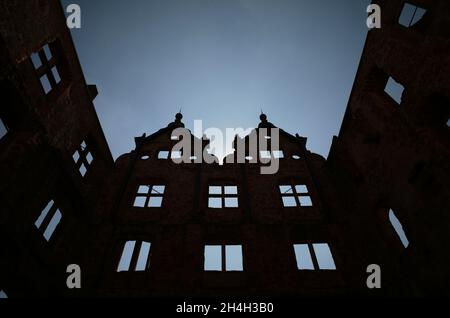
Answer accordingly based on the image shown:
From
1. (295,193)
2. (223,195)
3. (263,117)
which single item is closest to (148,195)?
(223,195)

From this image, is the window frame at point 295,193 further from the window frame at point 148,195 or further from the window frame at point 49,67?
the window frame at point 49,67

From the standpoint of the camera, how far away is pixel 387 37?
8812 mm

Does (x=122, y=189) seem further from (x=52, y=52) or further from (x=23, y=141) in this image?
(x=52, y=52)

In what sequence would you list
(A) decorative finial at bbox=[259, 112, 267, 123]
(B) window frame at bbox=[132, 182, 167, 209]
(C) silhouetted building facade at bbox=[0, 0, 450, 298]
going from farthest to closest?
(A) decorative finial at bbox=[259, 112, 267, 123] → (B) window frame at bbox=[132, 182, 167, 209] → (C) silhouetted building facade at bbox=[0, 0, 450, 298]

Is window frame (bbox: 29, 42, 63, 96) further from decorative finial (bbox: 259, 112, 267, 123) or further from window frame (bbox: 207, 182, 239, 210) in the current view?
decorative finial (bbox: 259, 112, 267, 123)

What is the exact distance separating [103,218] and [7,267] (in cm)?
377

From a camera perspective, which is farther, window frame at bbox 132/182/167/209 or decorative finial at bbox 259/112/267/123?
decorative finial at bbox 259/112/267/123

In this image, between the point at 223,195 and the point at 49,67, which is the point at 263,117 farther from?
the point at 49,67

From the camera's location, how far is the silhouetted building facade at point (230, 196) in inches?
269

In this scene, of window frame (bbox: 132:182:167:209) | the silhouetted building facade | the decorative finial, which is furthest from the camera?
the decorative finial

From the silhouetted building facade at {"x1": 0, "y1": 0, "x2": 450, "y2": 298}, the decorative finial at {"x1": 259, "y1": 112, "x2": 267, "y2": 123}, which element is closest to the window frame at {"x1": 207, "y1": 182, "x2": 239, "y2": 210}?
the silhouetted building facade at {"x1": 0, "y1": 0, "x2": 450, "y2": 298}

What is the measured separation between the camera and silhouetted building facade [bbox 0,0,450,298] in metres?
6.83

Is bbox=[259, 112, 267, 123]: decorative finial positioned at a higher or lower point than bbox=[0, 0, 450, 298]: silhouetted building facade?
higher
